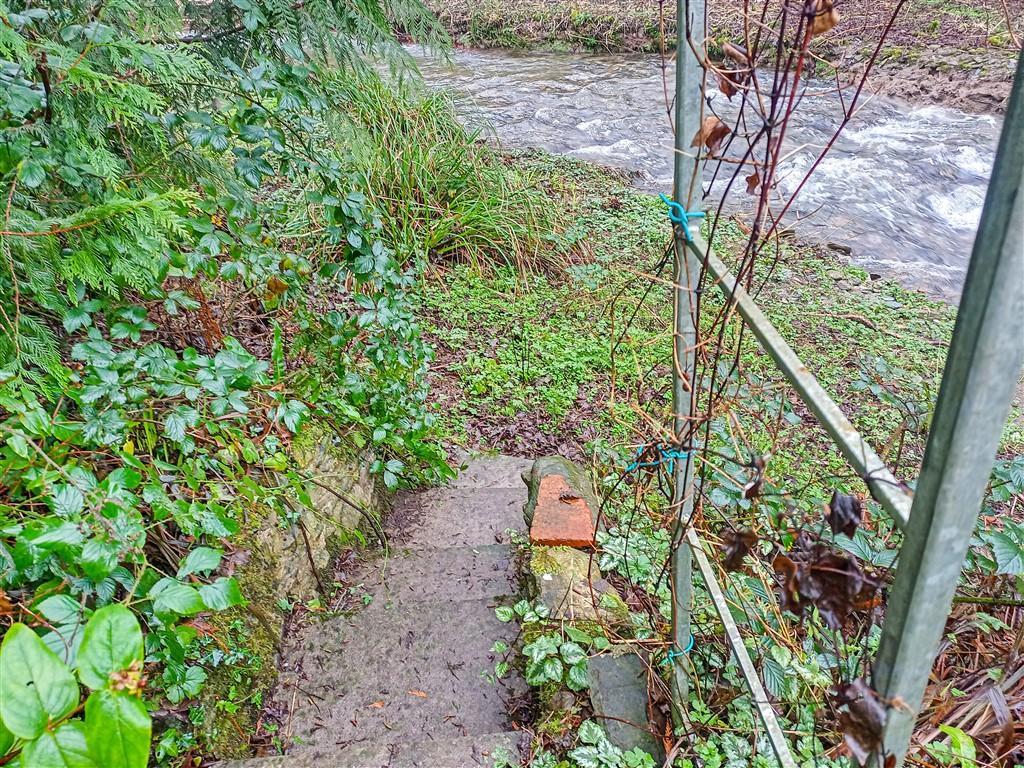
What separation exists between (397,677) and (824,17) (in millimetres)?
1984

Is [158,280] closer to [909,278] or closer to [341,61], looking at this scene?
[341,61]

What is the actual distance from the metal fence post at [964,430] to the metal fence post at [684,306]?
1.92 ft

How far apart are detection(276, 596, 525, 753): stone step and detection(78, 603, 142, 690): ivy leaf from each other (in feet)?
4.16

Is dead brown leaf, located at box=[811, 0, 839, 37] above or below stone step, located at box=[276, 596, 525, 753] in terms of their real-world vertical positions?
above

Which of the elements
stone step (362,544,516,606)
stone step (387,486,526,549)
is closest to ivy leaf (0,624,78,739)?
stone step (362,544,516,606)

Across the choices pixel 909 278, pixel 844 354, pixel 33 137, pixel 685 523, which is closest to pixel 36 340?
pixel 33 137

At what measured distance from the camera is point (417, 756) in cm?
160

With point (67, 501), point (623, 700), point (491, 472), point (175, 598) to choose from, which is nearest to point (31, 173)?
point (67, 501)

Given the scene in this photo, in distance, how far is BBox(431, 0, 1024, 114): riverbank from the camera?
8.69m

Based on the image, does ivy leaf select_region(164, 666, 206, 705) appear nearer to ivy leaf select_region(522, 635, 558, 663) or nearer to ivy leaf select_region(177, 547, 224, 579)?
ivy leaf select_region(177, 547, 224, 579)

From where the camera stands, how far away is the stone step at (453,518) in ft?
9.00

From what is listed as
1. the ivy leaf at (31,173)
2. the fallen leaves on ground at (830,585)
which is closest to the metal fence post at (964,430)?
the fallen leaves on ground at (830,585)

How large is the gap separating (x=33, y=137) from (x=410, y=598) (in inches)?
69.0

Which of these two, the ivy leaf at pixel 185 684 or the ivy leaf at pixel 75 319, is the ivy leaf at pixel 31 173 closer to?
the ivy leaf at pixel 75 319
